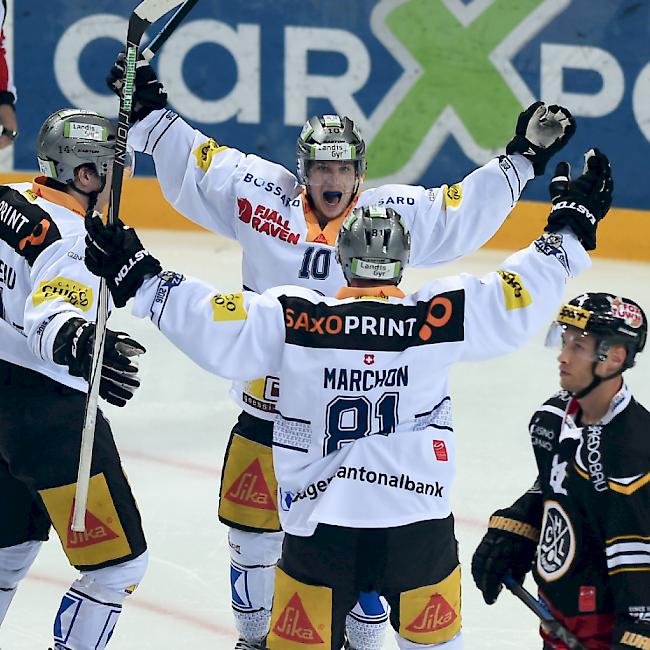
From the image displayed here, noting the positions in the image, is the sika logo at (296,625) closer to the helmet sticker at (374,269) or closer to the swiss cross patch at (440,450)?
the swiss cross patch at (440,450)

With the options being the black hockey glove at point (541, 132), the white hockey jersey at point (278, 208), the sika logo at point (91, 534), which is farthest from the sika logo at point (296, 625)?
the black hockey glove at point (541, 132)

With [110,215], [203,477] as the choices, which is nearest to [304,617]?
[110,215]

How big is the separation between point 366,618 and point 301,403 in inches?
48.4

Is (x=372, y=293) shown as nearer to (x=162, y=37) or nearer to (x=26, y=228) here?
(x=26, y=228)

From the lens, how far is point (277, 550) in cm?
421

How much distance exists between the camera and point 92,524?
3727 mm

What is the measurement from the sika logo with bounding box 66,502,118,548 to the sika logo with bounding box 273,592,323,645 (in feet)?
2.39

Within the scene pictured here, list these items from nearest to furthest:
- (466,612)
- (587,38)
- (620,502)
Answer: (620,502)
(466,612)
(587,38)

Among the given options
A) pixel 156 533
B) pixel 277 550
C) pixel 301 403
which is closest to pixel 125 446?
pixel 156 533

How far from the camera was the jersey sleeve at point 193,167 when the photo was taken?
13.9 feet

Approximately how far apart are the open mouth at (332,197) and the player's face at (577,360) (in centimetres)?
116

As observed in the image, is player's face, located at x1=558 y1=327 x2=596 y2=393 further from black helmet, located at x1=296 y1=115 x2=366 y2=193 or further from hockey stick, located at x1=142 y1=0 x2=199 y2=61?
hockey stick, located at x1=142 y1=0 x2=199 y2=61

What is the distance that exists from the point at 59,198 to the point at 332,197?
2.58ft

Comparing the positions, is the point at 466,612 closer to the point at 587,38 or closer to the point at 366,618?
the point at 366,618
